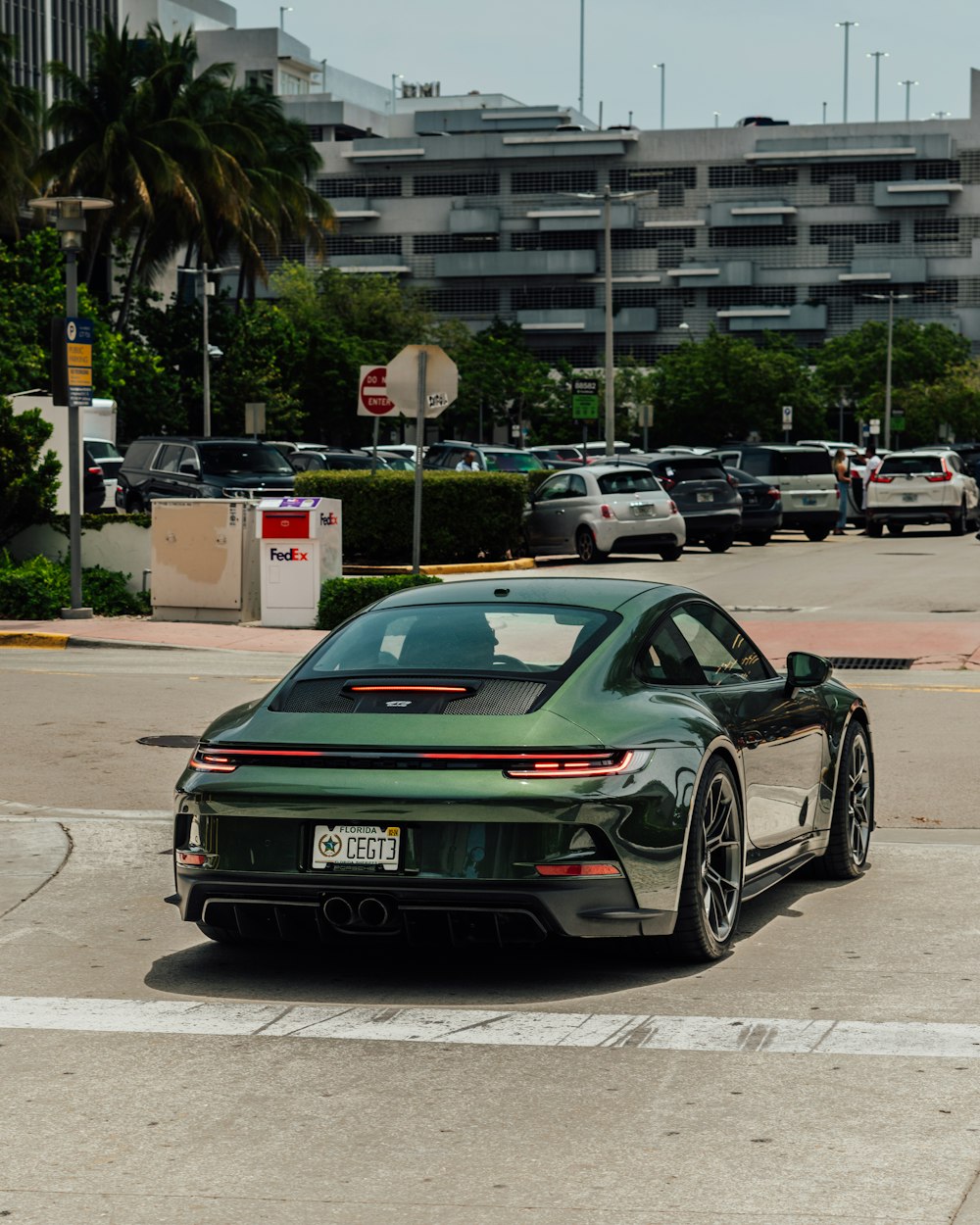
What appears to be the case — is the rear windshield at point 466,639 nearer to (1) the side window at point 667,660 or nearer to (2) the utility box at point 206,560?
(1) the side window at point 667,660

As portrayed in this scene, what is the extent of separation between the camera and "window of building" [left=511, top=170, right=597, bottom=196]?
12194 centimetres

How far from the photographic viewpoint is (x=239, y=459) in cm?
3441

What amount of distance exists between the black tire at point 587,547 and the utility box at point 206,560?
35.5 ft

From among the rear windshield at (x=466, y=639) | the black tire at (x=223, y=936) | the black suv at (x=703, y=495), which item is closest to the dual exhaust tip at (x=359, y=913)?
the black tire at (x=223, y=936)

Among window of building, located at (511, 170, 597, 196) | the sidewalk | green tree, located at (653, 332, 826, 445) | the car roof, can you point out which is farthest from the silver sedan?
window of building, located at (511, 170, 597, 196)

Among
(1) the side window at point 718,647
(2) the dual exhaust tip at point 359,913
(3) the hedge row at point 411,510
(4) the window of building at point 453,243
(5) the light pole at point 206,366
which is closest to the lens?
(2) the dual exhaust tip at point 359,913

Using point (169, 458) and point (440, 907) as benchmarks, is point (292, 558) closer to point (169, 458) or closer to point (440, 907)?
point (169, 458)

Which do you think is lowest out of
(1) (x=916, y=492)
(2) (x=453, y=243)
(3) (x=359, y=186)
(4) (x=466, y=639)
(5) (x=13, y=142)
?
(1) (x=916, y=492)

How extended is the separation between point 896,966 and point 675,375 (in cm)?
9122

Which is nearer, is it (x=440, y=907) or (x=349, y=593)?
(x=440, y=907)

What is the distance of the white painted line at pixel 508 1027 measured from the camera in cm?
608

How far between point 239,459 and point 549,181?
9161cm

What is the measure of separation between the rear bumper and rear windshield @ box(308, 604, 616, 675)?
0.88 m

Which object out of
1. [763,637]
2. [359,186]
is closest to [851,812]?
[763,637]
